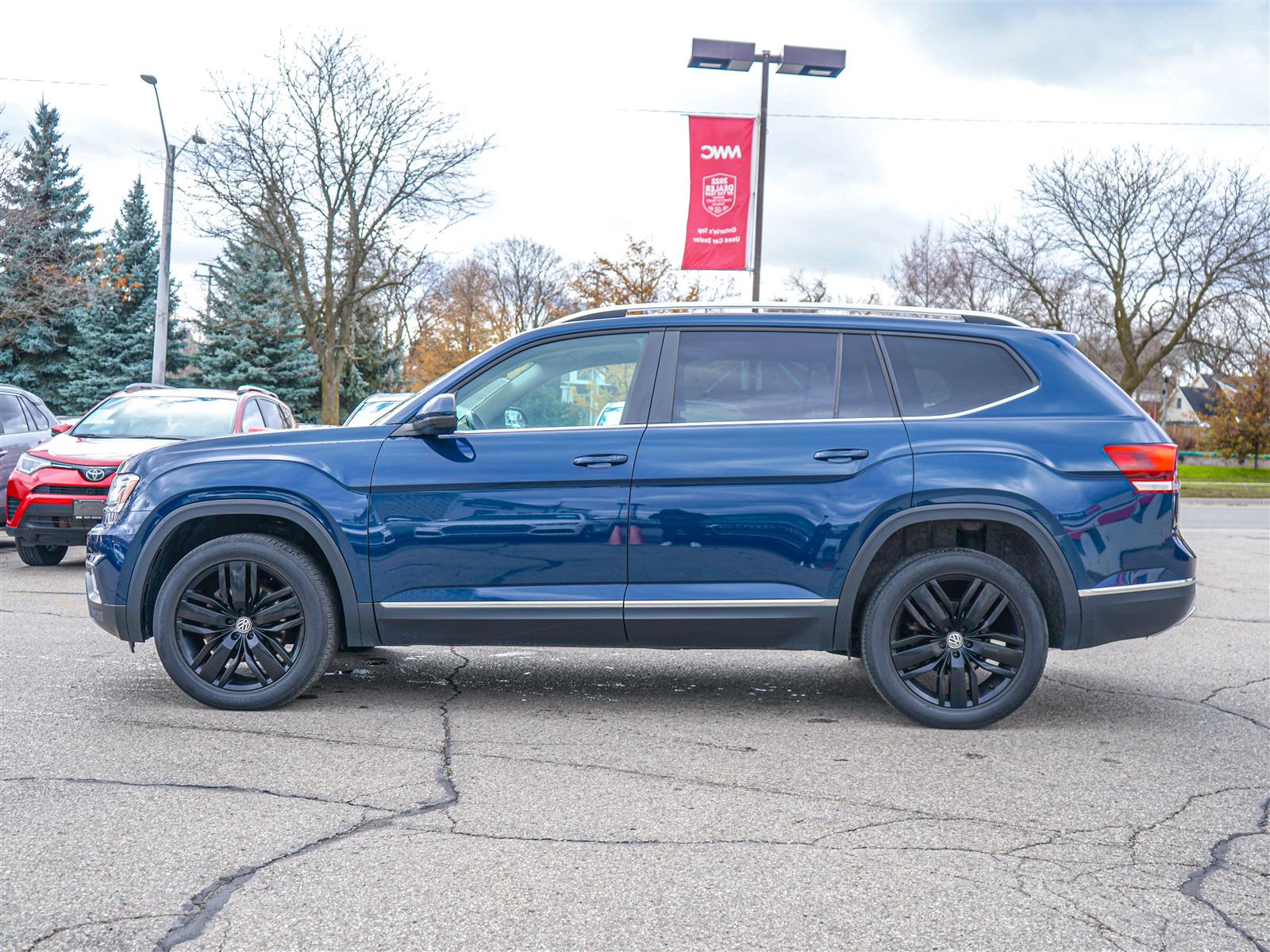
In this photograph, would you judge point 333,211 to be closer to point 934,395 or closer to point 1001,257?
point 1001,257

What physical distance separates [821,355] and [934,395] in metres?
0.54

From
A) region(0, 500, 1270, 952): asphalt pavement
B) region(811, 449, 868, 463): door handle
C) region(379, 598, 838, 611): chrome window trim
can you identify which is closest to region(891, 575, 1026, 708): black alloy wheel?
region(0, 500, 1270, 952): asphalt pavement

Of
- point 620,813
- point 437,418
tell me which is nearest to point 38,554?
point 437,418

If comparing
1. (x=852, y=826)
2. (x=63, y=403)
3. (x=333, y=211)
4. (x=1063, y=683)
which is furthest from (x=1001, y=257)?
(x=852, y=826)

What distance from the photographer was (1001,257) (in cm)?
4406

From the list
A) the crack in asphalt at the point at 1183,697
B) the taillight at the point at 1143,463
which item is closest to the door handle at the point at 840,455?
the taillight at the point at 1143,463

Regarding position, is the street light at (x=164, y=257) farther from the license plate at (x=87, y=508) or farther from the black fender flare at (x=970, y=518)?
the black fender flare at (x=970, y=518)

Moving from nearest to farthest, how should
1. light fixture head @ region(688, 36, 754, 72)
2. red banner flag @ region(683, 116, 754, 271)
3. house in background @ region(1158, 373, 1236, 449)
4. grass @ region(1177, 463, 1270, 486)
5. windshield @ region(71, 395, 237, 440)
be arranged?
1. windshield @ region(71, 395, 237, 440)
2. red banner flag @ region(683, 116, 754, 271)
3. light fixture head @ region(688, 36, 754, 72)
4. grass @ region(1177, 463, 1270, 486)
5. house in background @ region(1158, 373, 1236, 449)

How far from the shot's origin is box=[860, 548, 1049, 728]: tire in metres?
5.29

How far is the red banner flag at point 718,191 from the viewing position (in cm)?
1705

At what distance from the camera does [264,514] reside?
214 inches

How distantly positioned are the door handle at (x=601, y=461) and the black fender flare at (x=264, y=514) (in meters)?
1.16

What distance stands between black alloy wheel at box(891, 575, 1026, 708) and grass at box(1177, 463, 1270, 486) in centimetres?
3757

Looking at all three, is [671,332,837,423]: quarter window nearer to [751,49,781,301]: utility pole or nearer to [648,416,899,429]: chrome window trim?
[648,416,899,429]: chrome window trim
